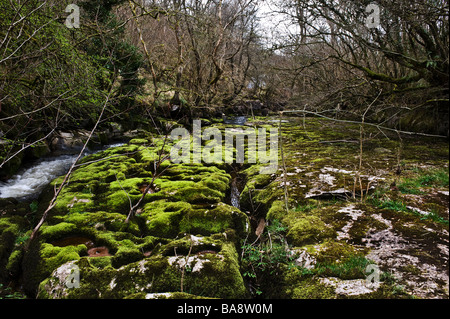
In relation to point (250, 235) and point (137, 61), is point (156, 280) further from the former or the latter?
point (137, 61)

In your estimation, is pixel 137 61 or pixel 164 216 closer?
pixel 164 216

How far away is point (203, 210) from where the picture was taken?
3691 millimetres

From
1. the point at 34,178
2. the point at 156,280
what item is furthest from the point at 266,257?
the point at 34,178

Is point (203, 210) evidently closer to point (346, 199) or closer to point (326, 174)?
point (346, 199)

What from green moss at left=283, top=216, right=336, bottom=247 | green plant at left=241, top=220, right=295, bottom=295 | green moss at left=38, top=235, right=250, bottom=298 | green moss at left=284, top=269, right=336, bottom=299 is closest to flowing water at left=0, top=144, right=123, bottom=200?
green moss at left=38, top=235, right=250, bottom=298

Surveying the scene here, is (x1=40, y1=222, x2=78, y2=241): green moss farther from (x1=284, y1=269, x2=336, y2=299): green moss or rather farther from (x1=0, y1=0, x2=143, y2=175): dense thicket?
(x1=284, y1=269, x2=336, y2=299): green moss

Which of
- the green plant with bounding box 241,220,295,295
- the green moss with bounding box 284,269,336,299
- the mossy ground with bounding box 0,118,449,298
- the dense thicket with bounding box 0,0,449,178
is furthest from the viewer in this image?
the dense thicket with bounding box 0,0,449,178

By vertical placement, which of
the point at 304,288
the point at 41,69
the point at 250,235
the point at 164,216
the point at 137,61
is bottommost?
the point at 250,235

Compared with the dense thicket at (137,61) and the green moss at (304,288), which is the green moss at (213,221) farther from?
the dense thicket at (137,61)

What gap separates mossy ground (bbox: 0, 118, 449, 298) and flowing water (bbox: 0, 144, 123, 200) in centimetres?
103

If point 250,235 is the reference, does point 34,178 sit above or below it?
above

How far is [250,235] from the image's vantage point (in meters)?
3.46

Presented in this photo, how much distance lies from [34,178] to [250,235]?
6.20 meters

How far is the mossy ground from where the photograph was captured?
7.25 feet
